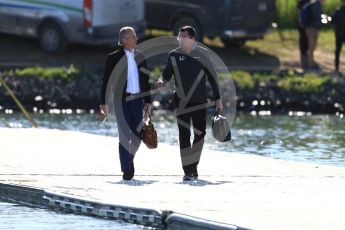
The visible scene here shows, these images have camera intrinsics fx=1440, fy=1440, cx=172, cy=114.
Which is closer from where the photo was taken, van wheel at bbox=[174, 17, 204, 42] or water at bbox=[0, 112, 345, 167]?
water at bbox=[0, 112, 345, 167]

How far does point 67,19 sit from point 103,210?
18.1m

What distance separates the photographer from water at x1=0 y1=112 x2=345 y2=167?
21047 millimetres

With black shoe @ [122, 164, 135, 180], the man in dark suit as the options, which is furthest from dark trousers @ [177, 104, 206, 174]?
black shoe @ [122, 164, 135, 180]

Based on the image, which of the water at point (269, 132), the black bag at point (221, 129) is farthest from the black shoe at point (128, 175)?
the water at point (269, 132)

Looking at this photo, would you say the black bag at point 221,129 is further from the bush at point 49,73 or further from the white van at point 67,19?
the white van at point 67,19

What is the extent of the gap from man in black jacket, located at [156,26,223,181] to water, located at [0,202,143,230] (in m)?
1.73

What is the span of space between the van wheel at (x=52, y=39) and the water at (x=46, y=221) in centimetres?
1728

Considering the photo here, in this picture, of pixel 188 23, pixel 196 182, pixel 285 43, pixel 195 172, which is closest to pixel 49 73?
pixel 188 23

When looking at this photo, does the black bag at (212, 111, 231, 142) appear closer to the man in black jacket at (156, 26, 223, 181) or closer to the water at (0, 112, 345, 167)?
the man in black jacket at (156, 26, 223, 181)

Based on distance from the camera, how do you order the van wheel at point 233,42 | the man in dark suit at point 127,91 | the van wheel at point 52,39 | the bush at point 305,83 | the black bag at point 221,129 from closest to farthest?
the man in dark suit at point 127,91 < the black bag at point 221,129 < the bush at point 305,83 < the van wheel at point 52,39 < the van wheel at point 233,42

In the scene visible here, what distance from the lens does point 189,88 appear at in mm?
14938

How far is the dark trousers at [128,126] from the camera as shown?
49.0ft

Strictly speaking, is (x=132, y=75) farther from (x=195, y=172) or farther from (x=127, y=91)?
(x=195, y=172)

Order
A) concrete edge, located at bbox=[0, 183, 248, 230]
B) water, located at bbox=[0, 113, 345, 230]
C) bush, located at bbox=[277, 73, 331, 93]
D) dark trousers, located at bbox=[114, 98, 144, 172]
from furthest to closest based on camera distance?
1. bush, located at bbox=[277, 73, 331, 93]
2. dark trousers, located at bbox=[114, 98, 144, 172]
3. water, located at bbox=[0, 113, 345, 230]
4. concrete edge, located at bbox=[0, 183, 248, 230]
